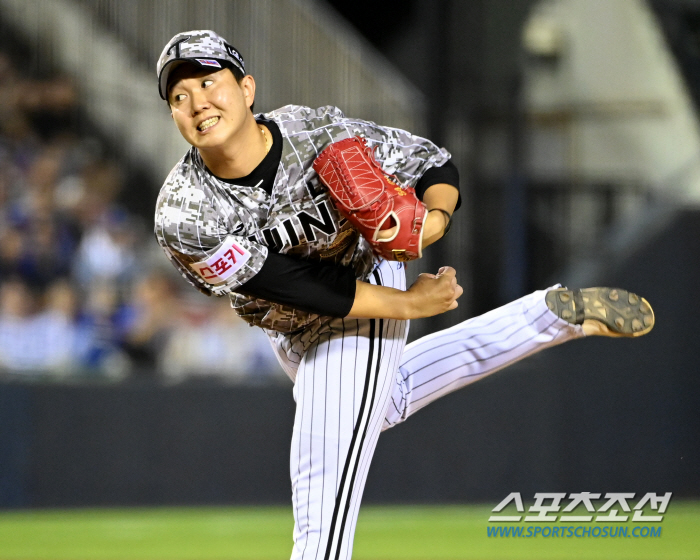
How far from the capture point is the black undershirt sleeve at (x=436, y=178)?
307 cm

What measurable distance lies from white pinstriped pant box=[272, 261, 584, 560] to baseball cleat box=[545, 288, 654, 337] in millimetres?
43

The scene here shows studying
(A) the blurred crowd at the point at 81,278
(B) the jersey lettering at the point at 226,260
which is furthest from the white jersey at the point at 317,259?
(A) the blurred crowd at the point at 81,278

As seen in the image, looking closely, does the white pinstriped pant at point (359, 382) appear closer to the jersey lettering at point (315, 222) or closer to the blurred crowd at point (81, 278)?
the jersey lettering at point (315, 222)

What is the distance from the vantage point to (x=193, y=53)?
2.70 meters

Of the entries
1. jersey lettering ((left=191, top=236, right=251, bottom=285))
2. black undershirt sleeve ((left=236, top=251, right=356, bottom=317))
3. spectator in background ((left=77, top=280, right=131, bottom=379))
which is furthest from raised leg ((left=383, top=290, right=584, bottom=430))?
spectator in background ((left=77, top=280, right=131, bottom=379))

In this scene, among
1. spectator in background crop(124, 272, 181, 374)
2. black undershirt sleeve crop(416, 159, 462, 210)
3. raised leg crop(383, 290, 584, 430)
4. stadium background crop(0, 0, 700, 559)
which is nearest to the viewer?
black undershirt sleeve crop(416, 159, 462, 210)

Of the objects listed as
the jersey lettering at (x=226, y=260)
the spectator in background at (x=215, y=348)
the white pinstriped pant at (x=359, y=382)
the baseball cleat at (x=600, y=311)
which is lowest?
the spectator in background at (x=215, y=348)

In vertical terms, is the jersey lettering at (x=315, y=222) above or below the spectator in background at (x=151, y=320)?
above

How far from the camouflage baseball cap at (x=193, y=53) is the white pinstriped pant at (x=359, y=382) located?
93cm

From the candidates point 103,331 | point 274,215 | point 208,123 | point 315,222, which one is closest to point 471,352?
point 315,222

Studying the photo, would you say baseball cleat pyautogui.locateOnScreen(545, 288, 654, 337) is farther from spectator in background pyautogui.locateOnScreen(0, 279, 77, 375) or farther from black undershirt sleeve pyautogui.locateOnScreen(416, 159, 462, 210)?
spectator in background pyautogui.locateOnScreen(0, 279, 77, 375)

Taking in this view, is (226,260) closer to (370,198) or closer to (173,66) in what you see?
(370,198)

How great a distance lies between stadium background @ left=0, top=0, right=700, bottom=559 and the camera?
664 centimetres

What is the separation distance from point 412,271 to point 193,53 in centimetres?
487
